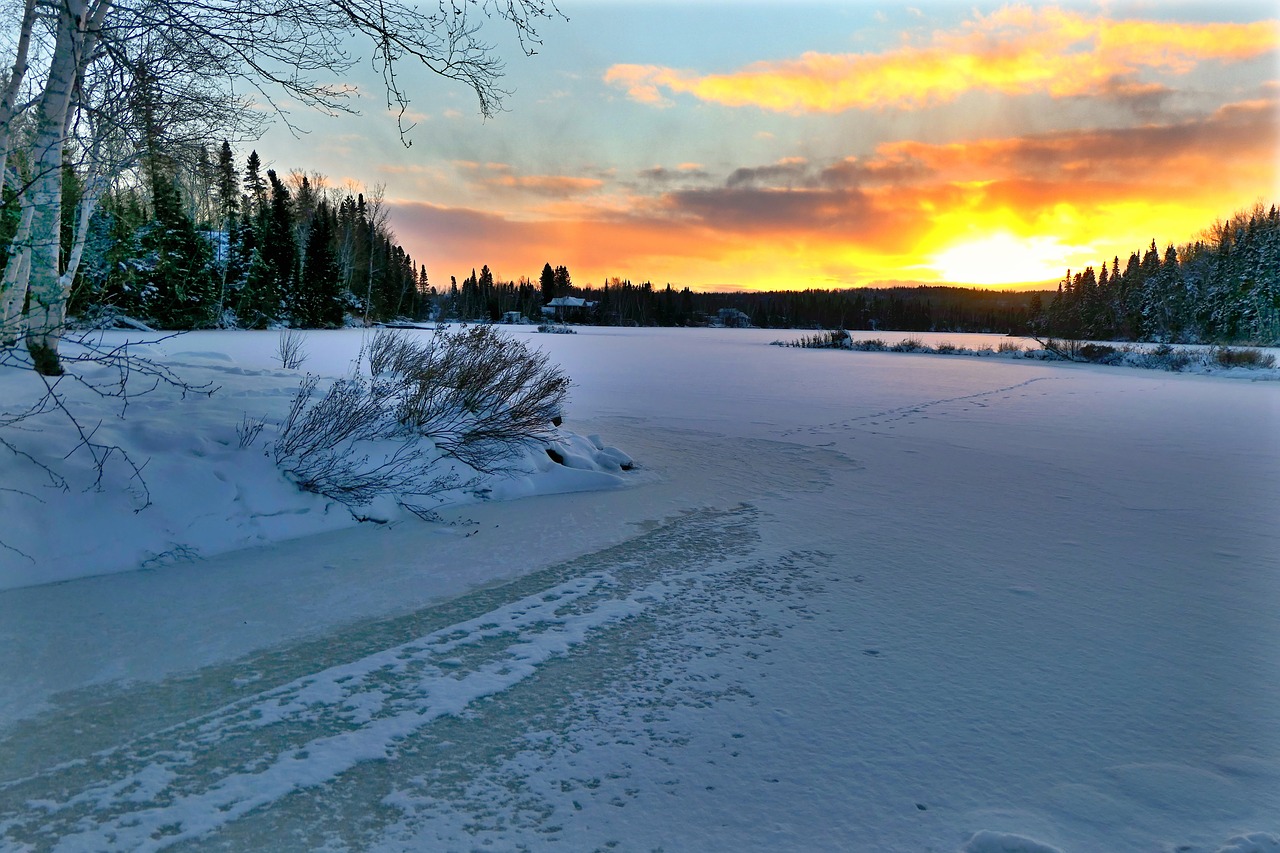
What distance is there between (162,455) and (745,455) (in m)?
7.05

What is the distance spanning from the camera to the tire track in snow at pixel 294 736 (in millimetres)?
2377

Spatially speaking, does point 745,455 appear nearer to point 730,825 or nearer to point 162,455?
point 162,455

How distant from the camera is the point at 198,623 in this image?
403cm

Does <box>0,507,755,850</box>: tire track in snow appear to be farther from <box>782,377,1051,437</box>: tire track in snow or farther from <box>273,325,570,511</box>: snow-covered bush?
<box>782,377,1051,437</box>: tire track in snow

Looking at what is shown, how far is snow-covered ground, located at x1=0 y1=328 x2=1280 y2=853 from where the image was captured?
2.44 metres

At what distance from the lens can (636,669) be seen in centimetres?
359

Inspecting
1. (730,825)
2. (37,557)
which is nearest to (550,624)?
(730,825)

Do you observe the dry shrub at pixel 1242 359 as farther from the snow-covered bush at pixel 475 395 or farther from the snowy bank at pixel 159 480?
the snowy bank at pixel 159 480

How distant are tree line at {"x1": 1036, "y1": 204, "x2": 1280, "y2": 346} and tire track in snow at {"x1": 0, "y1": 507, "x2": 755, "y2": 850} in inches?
2061

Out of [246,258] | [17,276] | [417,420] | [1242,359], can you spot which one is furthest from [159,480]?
[246,258]

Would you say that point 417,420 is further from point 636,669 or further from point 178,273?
point 178,273

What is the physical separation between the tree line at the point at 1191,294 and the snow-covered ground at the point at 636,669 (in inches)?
1955

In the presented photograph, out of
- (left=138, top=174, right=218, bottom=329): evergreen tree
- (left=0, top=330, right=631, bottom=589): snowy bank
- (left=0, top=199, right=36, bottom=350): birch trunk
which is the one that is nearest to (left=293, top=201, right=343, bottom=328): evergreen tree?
(left=138, top=174, right=218, bottom=329): evergreen tree

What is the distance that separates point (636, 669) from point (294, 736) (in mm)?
1609
